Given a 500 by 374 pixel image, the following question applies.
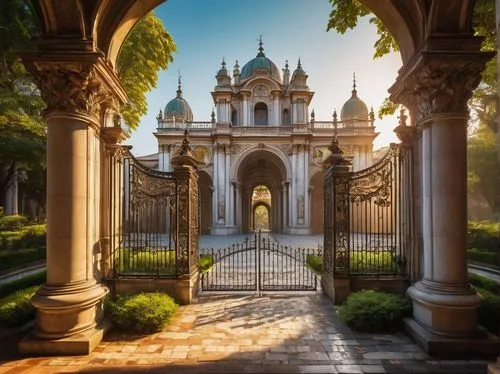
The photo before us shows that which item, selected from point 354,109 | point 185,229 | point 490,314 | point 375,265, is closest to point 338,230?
point 375,265

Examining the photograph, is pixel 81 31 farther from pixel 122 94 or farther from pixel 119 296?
pixel 119 296

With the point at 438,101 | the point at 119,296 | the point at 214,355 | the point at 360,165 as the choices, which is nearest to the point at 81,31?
the point at 119,296

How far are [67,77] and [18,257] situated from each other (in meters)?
11.0

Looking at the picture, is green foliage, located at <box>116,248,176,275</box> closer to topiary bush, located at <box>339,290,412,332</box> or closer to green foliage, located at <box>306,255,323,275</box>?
topiary bush, located at <box>339,290,412,332</box>

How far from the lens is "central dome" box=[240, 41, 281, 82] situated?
3719 centimetres

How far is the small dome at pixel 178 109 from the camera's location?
37562 mm

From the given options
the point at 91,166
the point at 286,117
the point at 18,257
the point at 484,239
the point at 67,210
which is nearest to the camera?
the point at 67,210

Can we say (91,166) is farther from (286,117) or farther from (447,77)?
(286,117)

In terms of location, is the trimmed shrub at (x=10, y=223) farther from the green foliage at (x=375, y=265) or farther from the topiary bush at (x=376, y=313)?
the topiary bush at (x=376, y=313)

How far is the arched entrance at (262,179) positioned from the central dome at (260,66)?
9148 millimetres

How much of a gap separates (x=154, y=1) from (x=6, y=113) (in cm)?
774

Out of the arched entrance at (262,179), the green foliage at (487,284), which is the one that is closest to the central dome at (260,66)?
the arched entrance at (262,179)

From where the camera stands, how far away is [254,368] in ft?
15.4

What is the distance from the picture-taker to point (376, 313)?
6.04 metres
